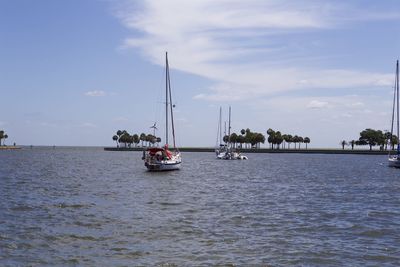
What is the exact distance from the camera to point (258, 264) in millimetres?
18625

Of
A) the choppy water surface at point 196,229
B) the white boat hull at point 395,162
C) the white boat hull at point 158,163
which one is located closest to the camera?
the choppy water surface at point 196,229

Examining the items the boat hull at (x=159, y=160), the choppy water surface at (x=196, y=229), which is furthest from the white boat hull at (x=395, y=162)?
the choppy water surface at (x=196, y=229)

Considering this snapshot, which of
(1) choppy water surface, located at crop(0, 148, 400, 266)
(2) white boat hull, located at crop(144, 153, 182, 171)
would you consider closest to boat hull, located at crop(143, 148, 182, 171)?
(2) white boat hull, located at crop(144, 153, 182, 171)

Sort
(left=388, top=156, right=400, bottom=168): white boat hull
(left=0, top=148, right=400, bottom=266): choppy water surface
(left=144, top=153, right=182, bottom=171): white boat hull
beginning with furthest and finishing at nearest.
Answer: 1. (left=388, top=156, right=400, bottom=168): white boat hull
2. (left=144, top=153, right=182, bottom=171): white boat hull
3. (left=0, top=148, right=400, bottom=266): choppy water surface

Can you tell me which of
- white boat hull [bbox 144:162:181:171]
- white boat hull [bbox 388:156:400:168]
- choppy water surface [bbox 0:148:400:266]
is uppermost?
white boat hull [bbox 388:156:400:168]

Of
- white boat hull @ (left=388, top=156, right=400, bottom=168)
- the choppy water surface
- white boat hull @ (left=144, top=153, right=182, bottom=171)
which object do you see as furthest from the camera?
white boat hull @ (left=388, top=156, right=400, bottom=168)

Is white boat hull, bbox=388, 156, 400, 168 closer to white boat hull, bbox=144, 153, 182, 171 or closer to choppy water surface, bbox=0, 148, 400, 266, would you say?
white boat hull, bbox=144, 153, 182, 171

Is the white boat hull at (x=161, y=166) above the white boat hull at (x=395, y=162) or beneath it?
beneath

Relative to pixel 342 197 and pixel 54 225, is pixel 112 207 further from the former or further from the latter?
pixel 342 197

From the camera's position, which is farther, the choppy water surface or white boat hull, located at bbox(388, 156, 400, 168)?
white boat hull, located at bbox(388, 156, 400, 168)

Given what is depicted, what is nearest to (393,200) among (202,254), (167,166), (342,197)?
(342,197)

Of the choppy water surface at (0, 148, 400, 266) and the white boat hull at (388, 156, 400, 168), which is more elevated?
the white boat hull at (388, 156, 400, 168)

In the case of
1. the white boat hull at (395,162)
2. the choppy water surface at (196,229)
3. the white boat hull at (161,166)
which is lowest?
the choppy water surface at (196,229)

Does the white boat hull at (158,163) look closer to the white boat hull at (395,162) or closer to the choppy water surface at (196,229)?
the choppy water surface at (196,229)
